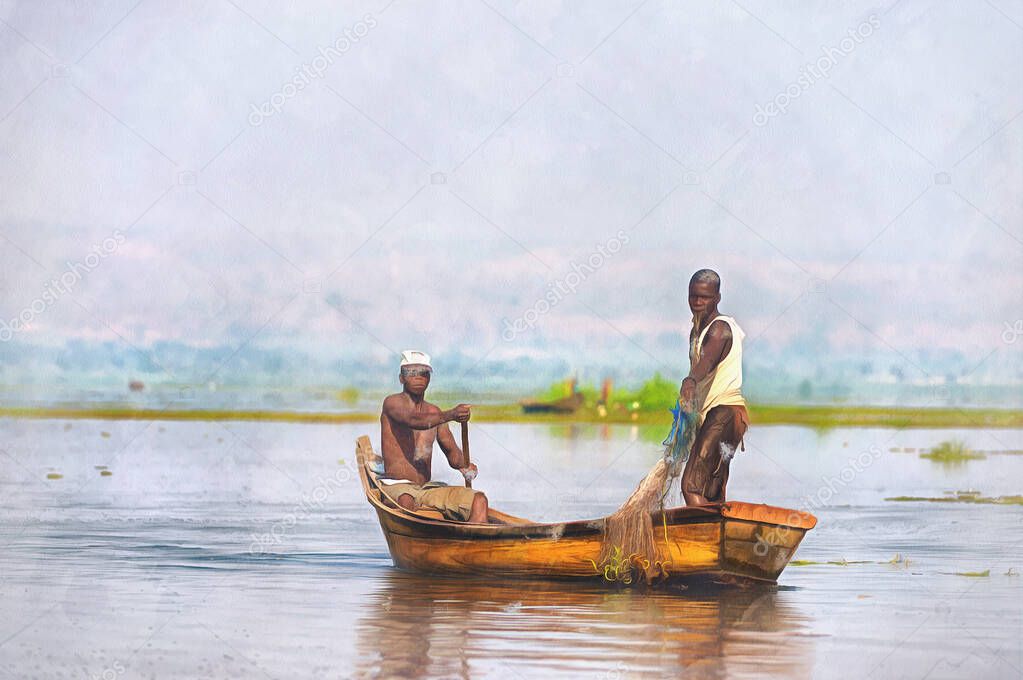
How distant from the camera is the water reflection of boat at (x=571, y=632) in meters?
8.68

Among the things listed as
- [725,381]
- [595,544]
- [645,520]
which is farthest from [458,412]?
[725,381]

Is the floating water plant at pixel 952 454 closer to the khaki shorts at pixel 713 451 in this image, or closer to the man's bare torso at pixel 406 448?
the man's bare torso at pixel 406 448

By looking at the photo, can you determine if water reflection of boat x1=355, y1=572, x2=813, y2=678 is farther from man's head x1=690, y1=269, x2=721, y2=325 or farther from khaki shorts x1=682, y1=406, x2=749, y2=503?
man's head x1=690, y1=269, x2=721, y2=325

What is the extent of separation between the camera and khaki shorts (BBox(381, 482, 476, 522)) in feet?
40.9

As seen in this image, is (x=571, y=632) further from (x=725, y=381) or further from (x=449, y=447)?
(x=449, y=447)

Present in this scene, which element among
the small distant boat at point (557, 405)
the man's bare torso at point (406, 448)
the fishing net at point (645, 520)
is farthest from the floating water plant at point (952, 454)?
the fishing net at point (645, 520)

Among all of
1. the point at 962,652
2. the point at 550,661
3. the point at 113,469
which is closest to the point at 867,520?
the point at 962,652

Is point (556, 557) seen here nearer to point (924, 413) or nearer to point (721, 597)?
point (721, 597)

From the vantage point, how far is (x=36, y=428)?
126 ft

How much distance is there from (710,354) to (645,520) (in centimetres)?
138

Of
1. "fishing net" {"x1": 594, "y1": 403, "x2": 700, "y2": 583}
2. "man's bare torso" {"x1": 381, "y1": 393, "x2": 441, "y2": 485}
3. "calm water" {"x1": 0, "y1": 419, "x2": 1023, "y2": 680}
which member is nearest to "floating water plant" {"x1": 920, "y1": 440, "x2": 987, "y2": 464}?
"calm water" {"x1": 0, "y1": 419, "x2": 1023, "y2": 680}

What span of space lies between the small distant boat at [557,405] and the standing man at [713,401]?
33.9 metres

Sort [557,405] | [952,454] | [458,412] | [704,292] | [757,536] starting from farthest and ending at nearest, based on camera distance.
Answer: [557,405] → [952,454] → [458,412] → [704,292] → [757,536]

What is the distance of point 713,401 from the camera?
11.6 m
